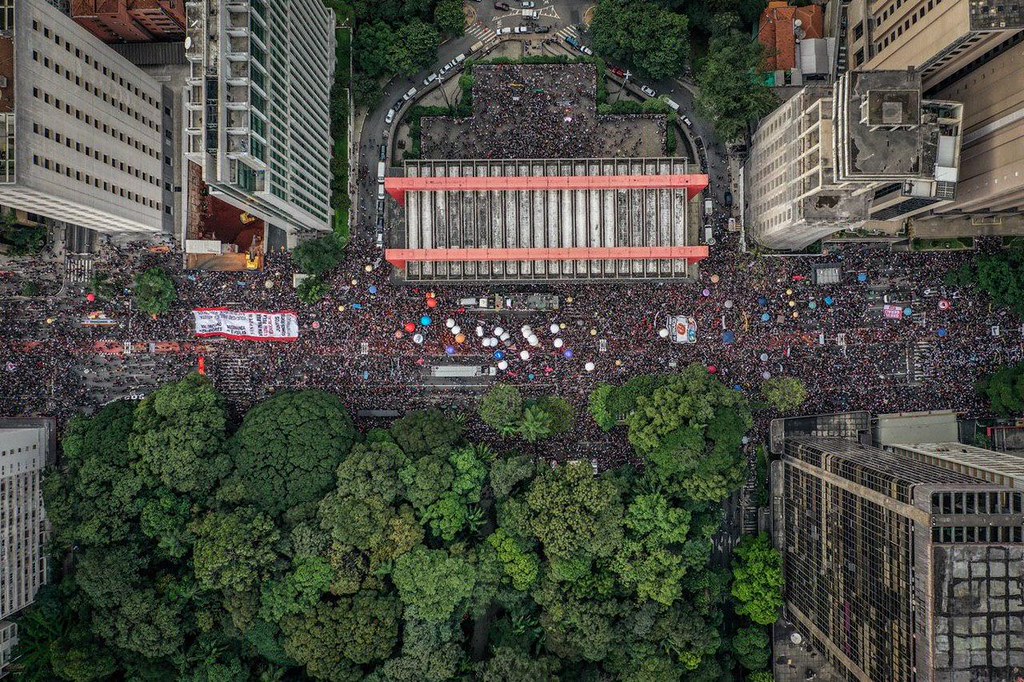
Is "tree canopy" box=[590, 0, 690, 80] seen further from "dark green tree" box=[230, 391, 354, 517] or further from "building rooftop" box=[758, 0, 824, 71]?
"dark green tree" box=[230, 391, 354, 517]

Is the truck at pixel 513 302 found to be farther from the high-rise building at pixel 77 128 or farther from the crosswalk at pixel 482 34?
the high-rise building at pixel 77 128

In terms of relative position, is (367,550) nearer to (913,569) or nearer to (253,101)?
(253,101)

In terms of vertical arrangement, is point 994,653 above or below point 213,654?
above

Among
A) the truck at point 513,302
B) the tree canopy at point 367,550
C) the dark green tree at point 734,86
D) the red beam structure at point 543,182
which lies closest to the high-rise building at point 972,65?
the dark green tree at point 734,86

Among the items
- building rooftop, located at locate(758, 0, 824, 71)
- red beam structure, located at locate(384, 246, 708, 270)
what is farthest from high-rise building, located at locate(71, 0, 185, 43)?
building rooftop, located at locate(758, 0, 824, 71)

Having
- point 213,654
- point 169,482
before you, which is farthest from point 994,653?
point 169,482

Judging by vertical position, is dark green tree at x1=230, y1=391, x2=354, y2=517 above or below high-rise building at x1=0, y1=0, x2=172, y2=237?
below

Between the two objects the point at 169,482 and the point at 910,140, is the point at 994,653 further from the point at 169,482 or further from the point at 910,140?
the point at 169,482
